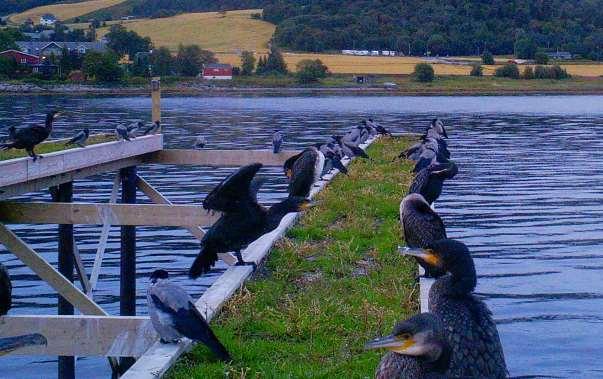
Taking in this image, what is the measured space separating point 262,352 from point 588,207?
47.5 ft

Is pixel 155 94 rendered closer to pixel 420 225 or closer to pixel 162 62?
pixel 420 225

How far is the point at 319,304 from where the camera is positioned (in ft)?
28.4

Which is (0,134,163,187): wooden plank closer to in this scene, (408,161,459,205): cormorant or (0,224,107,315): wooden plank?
(0,224,107,315): wooden plank

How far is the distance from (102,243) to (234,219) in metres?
4.41

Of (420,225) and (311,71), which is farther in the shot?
(311,71)

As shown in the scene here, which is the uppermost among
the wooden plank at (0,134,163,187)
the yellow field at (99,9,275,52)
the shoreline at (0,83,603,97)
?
the wooden plank at (0,134,163,187)

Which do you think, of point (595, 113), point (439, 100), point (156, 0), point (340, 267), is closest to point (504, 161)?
point (340, 267)

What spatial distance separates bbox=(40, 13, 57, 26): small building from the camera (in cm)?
→ 14194

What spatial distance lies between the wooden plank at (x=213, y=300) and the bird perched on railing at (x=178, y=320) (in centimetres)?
13

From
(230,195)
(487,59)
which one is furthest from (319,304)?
(487,59)

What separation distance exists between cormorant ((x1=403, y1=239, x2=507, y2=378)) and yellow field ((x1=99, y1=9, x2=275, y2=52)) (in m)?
104

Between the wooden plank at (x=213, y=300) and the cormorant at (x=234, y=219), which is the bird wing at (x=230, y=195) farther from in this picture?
the wooden plank at (x=213, y=300)

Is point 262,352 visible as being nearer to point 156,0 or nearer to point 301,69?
point 301,69

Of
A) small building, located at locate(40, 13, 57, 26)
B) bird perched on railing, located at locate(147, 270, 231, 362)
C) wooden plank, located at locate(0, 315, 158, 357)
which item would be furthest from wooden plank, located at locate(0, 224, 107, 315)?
small building, located at locate(40, 13, 57, 26)
